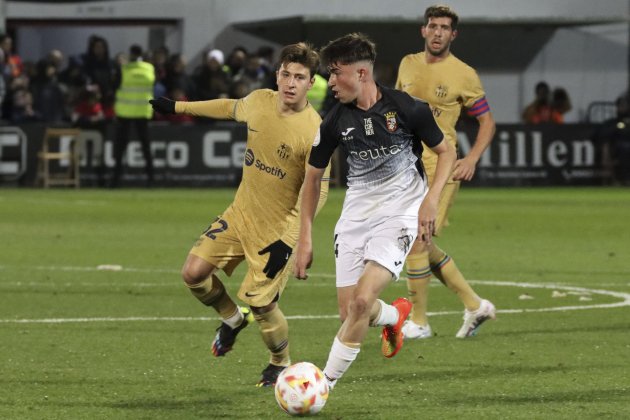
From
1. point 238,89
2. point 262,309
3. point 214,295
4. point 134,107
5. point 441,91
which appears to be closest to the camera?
point 262,309

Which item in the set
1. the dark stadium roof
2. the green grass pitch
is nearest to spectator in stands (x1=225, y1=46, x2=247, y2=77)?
the dark stadium roof

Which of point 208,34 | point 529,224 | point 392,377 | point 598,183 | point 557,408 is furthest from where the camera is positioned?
point 208,34

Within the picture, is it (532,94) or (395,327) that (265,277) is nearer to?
(395,327)

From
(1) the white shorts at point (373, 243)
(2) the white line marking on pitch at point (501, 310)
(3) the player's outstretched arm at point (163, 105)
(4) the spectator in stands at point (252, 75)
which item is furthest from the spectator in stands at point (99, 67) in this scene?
(1) the white shorts at point (373, 243)

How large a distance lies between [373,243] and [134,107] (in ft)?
62.7

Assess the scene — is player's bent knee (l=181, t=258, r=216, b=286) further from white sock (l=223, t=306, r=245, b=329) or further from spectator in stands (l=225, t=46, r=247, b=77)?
spectator in stands (l=225, t=46, r=247, b=77)

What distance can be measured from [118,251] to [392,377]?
26.8 ft

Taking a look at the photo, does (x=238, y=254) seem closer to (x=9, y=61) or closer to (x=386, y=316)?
(x=386, y=316)

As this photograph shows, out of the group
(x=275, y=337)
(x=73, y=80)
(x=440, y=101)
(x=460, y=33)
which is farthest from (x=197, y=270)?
(x=460, y=33)

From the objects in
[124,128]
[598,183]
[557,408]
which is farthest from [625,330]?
[598,183]

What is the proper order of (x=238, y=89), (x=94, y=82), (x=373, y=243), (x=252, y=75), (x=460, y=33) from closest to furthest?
(x=373, y=243) < (x=238, y=89) < (x=252, y=75) < (x=94, y=82) < (x=460, y=33)

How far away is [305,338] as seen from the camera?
31.9 ft

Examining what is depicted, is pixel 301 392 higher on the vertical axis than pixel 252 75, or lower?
lower

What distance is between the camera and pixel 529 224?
784 inches
